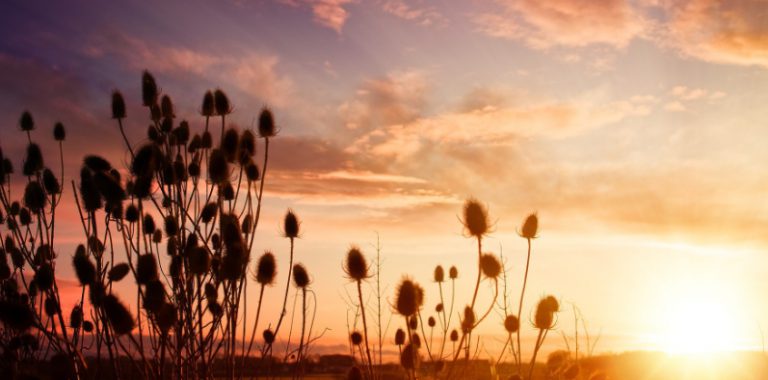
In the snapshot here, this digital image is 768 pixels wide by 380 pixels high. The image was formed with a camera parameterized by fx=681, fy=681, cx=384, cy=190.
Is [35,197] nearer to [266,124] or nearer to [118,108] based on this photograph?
[118,108]

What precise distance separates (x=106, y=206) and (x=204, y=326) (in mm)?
1452

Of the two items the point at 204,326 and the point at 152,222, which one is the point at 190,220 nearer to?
the point at 204,326

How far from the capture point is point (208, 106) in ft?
24.1

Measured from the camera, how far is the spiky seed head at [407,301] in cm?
653

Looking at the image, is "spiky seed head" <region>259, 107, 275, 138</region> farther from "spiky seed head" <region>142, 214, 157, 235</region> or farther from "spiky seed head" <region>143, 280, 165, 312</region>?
"spiky seed head" <region>143, 280, 165, 312</region>

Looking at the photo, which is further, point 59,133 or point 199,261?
point 59,133

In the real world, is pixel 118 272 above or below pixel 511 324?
above

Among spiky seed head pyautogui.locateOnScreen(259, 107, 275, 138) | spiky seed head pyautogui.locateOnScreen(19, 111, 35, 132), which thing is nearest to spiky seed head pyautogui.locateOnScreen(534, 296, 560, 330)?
spiky seed head pyautogui.locateOnScreen(259, 107, 275, 138)

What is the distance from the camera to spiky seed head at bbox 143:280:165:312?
5.05 metres

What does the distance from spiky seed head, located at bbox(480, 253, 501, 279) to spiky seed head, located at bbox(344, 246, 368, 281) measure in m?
1.42

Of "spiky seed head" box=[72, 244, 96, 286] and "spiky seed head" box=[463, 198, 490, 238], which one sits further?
"spiky seed head" box=[463, 198, 490, 238]

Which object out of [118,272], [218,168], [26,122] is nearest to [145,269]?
[118,272]

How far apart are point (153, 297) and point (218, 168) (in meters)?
1.67

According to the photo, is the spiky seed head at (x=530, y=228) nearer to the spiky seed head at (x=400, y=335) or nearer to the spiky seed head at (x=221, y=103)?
the spiky seed head at (x=400, y=335)
